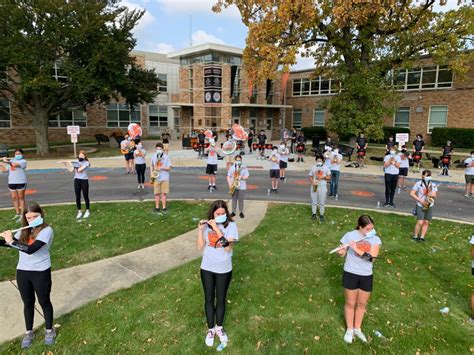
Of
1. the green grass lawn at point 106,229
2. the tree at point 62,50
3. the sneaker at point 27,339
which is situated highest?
the tree at point 62,50

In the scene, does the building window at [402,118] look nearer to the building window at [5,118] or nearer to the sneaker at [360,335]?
the sneaker at [360,335]

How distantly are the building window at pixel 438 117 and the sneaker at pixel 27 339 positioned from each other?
35098mm

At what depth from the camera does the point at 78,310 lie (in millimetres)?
5113

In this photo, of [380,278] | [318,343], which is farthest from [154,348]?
[380,278]

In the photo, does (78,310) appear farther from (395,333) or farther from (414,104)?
(414,104)

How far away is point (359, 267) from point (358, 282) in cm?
20

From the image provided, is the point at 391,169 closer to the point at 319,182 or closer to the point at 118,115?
the point at 319,182

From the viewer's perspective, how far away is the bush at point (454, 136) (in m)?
28.6

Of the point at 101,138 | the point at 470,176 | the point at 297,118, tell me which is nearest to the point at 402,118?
the point at 297,118

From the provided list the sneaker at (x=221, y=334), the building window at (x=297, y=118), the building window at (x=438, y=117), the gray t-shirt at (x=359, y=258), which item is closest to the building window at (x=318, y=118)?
the building window at (x=297, y=118)

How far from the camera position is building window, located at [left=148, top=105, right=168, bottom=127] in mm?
46388

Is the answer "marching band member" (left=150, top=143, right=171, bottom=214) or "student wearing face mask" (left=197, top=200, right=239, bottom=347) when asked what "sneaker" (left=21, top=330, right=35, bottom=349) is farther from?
"marching band member" (left=150, top=143, right=171, bottom=214)

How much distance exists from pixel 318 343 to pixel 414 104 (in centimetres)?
3403

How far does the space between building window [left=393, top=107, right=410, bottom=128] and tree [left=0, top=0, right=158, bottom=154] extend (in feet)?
83.7
